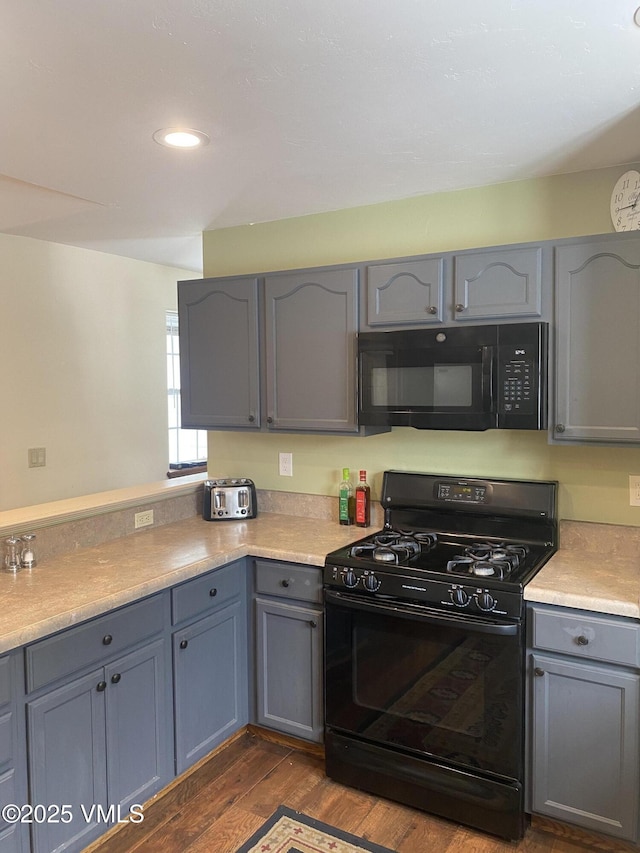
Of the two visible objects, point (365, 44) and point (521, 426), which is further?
point (521, 426)

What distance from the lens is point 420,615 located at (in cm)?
228

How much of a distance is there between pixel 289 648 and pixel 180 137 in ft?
6.45

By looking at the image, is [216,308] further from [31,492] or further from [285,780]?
[285,780]

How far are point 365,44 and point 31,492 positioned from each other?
3195 millimetres

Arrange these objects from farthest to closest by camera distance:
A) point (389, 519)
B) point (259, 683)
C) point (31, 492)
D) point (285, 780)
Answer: point (31, 492) → point (389, 519) → point (259, 683) → point (285, 780)

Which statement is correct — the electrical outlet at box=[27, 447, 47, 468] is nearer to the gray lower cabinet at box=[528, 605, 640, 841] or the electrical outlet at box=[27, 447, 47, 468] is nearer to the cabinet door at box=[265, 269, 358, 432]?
the cabinet door at box=[265, 269, 358, 432]

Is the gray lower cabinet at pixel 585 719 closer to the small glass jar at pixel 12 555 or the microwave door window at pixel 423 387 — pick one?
the microwave door window at pixel 423 387

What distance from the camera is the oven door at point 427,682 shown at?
2.17m

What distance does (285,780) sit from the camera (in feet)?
8.43

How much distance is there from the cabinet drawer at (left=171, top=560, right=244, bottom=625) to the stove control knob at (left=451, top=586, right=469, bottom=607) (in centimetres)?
94

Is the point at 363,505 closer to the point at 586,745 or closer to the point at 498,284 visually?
the point at 498,284

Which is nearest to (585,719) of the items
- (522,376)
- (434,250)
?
(522,376)

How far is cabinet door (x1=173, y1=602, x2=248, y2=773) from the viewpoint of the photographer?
245 centimetres

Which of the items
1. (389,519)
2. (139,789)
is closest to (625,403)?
(389,519)
